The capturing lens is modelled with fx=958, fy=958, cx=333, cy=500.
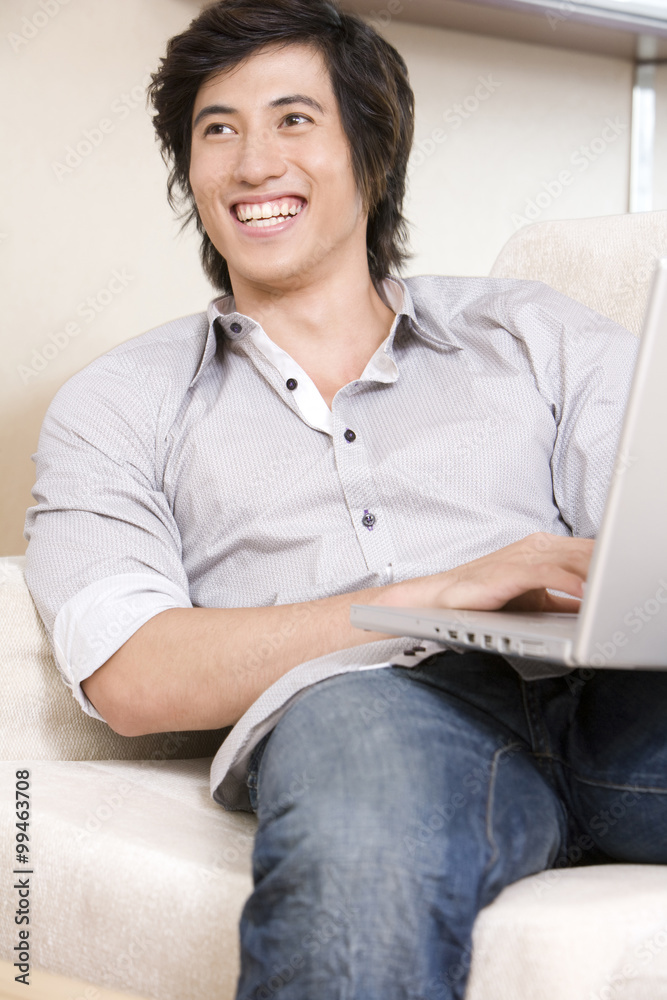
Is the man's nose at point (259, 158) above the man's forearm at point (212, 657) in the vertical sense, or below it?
above

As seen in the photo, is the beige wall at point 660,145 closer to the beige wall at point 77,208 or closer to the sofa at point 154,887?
the beige wall at point 77,208

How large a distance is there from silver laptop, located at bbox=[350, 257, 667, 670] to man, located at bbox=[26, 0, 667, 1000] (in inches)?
5.8

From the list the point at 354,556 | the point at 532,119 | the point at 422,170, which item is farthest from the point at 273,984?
the point at 532,119

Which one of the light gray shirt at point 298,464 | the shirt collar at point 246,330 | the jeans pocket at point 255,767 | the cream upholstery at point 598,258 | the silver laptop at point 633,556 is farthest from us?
the cream upholstery at point 598,258

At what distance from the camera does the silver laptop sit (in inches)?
20.6

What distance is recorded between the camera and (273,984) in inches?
22.0

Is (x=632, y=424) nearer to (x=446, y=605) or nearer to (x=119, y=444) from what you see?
(x=446, y=605)

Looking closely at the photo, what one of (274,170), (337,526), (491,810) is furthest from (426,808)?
(274,170)

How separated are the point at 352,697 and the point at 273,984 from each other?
236 mm

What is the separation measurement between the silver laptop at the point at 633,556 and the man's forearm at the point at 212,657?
1.01 ft

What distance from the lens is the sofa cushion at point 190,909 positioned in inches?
24.1

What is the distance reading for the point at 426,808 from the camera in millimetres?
638

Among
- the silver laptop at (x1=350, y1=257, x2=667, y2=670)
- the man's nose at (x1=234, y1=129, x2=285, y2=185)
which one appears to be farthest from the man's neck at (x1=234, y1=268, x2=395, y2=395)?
the silver laptop at (x1=350, y1=257, x2=667, y2=670)

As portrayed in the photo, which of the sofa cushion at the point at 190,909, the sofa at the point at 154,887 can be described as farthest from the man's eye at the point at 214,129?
the sofa cushion at the point at 190,909
